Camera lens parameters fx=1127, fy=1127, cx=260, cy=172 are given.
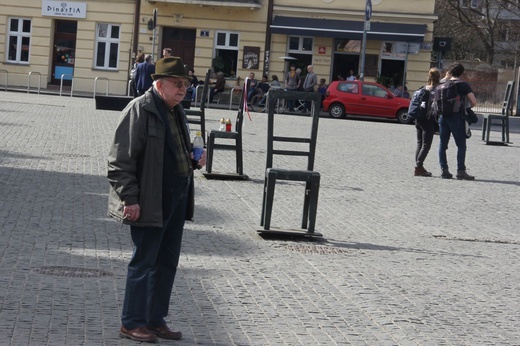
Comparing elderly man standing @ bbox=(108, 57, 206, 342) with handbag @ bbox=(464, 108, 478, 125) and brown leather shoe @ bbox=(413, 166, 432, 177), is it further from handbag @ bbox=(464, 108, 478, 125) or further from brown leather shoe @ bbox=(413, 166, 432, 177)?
handbag @ bbox=(464, 108, 478, 125)

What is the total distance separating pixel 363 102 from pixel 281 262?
32.8 metres

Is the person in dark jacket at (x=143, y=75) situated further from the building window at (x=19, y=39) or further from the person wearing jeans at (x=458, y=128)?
the building window at (x=19, y=39)

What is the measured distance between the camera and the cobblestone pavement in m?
7.32

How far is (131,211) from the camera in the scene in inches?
254

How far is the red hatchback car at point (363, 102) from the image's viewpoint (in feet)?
139

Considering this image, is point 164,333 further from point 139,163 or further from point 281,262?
point 281,262

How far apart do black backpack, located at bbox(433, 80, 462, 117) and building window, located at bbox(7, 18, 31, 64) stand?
3402cm

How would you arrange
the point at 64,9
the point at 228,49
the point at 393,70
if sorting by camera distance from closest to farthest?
the point at 393,70 → the point at 228,49 → the point at 64,9

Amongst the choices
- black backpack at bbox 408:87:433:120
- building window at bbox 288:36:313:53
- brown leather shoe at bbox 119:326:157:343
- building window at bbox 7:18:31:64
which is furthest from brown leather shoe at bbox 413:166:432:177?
building window at bbox 7:18:31:64

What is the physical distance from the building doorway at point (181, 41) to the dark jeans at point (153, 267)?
141 feet

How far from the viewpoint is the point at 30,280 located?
827cm

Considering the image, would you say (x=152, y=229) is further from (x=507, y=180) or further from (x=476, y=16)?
(x=476, y=16)

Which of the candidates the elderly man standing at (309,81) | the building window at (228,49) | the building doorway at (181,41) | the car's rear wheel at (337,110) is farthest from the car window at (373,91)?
the building doorway at (181,41)

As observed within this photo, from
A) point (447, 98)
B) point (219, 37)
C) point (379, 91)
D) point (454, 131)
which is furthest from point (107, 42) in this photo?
point (447, 98)
